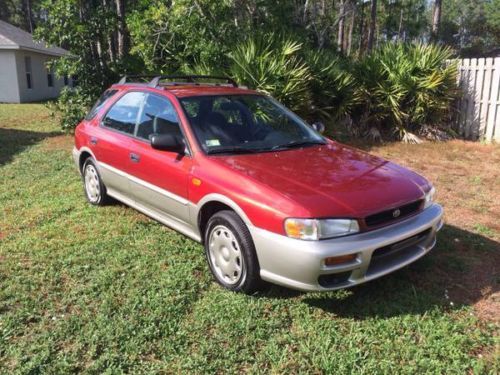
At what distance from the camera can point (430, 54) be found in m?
10.6

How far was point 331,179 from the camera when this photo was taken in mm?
3781

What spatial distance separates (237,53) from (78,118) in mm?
5075

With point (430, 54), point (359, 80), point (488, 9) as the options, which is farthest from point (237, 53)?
point (488, 9)

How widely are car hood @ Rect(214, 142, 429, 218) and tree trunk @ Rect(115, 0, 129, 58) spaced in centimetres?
964

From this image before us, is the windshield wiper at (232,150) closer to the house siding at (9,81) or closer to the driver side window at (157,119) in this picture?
the driver side window at (157,119)

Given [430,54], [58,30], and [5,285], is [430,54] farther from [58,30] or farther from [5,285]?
[5,285]

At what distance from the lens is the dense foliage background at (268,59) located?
9.62 m

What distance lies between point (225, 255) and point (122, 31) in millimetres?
10692

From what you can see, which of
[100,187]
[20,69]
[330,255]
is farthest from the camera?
[20,69]

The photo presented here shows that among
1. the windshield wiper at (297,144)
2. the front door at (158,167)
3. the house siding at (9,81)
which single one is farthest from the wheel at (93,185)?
the house siding at (9,81)

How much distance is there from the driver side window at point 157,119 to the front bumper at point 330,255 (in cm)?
157

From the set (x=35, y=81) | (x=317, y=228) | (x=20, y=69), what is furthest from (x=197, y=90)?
(x=35, y=81)

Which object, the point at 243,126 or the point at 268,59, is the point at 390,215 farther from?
the point at 268,59

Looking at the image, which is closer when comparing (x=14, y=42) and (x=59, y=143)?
(x=59, y=143)
